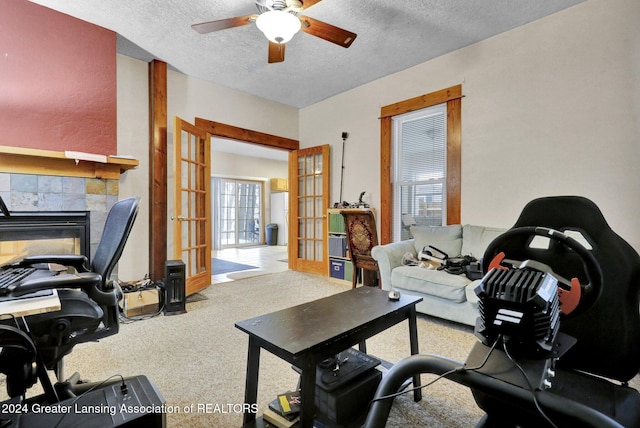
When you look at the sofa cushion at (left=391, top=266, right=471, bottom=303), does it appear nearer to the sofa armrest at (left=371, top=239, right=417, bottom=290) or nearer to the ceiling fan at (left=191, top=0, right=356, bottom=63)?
the sofa armrest at (left=371, top=239, right=417, bottom=290)

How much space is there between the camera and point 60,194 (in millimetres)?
2789

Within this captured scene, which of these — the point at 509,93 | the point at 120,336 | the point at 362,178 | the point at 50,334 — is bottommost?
the point at 120,336

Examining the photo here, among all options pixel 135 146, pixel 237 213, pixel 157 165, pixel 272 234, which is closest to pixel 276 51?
pixel 157 165

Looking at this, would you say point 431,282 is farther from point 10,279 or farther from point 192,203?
point 192,203

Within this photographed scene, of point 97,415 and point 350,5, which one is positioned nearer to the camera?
point 97,415

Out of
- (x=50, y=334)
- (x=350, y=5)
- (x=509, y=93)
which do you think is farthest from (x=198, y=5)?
(x=509, y=93)

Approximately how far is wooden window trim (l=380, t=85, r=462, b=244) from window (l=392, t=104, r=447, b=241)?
0.09 metres

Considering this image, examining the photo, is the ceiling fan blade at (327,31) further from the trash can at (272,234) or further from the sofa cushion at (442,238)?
the trash can at (272,234)

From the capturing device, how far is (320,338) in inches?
48.0

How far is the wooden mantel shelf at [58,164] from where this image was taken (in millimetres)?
2516

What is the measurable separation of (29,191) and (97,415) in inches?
100

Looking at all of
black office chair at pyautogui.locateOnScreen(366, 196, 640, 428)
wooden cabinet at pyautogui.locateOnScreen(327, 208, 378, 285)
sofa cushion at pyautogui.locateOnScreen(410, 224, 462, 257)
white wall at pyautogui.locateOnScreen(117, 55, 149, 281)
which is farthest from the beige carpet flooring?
wooden cabinet at pyautogui.locateOnScreen(327, 208, 378, 285)

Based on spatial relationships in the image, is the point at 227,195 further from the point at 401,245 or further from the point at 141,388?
the point at 141,388

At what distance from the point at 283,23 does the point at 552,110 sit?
8.61 ft
